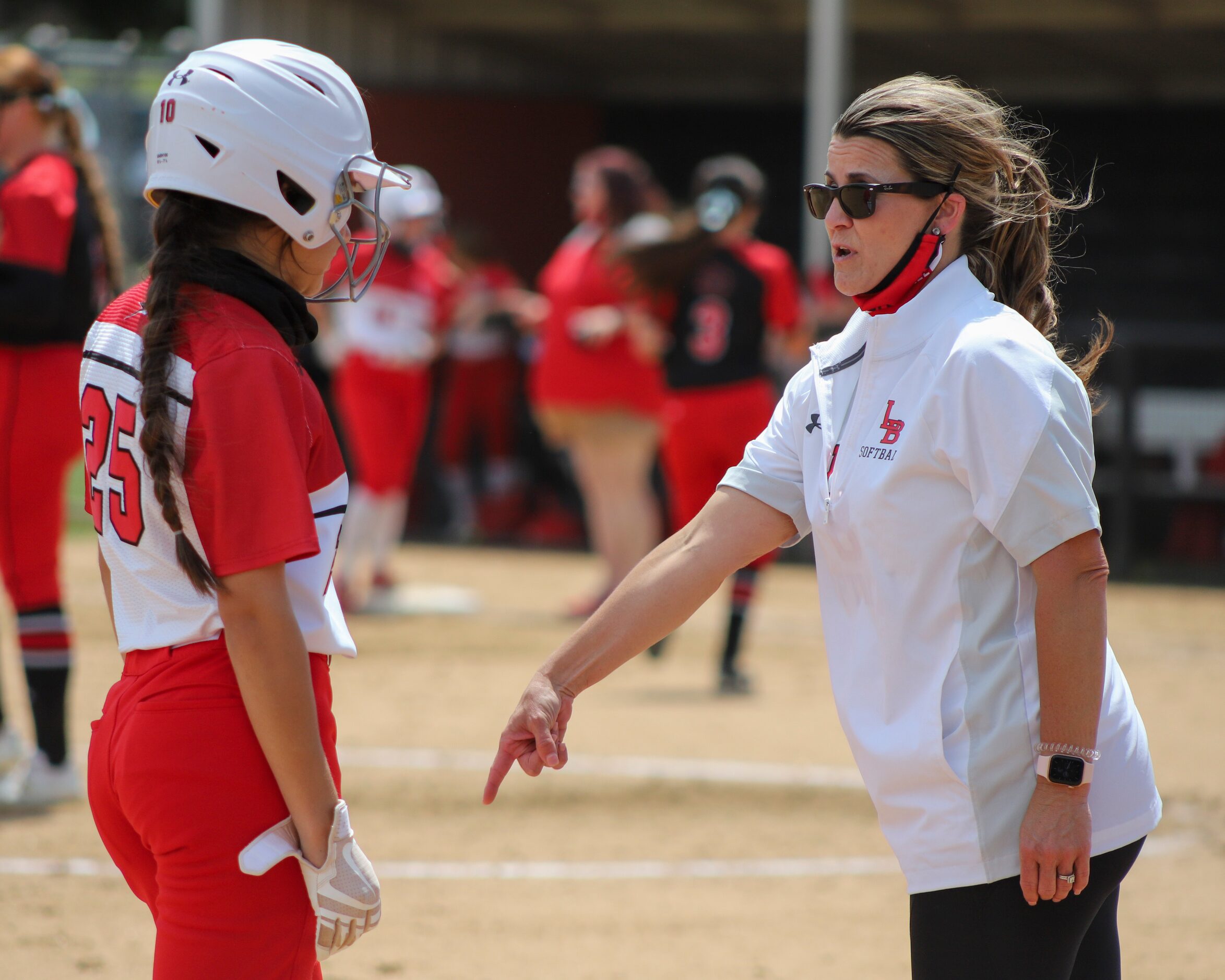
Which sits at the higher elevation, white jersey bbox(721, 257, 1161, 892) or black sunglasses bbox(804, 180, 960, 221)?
black sunglasses bbox(804, 180, 960, 221)

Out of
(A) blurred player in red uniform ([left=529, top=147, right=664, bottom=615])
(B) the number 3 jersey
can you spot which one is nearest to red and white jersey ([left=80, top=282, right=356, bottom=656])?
(B) the number 3 jersey

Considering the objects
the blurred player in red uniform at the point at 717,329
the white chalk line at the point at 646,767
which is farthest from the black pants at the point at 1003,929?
the blurred player in red uniform at the point at 717,329

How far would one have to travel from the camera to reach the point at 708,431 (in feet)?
24.3

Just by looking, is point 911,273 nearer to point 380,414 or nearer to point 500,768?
point 500,768

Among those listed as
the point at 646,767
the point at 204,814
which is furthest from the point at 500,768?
the point at 646,767

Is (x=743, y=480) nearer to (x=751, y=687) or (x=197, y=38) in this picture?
(x=751, y=687)

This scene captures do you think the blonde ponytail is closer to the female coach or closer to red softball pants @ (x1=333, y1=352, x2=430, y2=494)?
the female coach

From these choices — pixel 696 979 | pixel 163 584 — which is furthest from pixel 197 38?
pixel 163 584

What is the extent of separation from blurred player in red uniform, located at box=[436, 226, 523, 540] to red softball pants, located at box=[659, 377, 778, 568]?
5548 mm

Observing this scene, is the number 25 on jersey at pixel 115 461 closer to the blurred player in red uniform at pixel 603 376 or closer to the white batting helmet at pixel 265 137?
the white batting helmet at pixel 265 137

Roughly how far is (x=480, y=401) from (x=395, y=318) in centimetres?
472

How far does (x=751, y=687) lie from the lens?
741 cm

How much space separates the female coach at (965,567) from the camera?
216cm

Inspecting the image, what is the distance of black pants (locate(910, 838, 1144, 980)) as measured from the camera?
2195 millimetres
